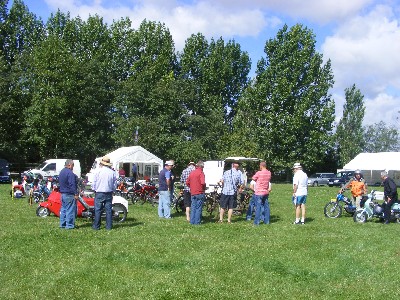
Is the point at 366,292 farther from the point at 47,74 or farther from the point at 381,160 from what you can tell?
the point at 381,160

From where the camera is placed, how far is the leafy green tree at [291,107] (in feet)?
158

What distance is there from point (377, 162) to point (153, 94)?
23605mm

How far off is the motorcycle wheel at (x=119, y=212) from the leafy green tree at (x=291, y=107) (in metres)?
34.6

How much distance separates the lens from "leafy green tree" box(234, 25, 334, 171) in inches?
1901

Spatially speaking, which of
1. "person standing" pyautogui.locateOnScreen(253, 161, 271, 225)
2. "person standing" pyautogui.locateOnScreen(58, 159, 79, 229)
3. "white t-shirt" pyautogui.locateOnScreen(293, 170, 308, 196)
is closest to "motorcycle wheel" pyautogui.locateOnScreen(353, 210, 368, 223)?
"white t-shirt" pyautogui.locateOnScreen(293, 170, 308, 196)

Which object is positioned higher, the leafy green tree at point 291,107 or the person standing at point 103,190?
the leafy green tree at point 291,107

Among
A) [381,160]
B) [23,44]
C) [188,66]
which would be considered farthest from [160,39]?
[381,160]

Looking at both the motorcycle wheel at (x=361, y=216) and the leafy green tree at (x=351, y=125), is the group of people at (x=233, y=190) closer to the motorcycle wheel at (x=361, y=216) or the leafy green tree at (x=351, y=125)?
the motorcycle wheel at (x=361, y=216)

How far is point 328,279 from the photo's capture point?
7.90 m

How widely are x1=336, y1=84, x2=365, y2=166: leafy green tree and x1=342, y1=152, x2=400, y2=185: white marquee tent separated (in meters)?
7.94

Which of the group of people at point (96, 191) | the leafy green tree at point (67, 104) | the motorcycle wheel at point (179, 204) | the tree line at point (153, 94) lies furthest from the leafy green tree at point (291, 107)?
the group of people at point (96, 191)

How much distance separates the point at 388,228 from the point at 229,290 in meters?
8.00

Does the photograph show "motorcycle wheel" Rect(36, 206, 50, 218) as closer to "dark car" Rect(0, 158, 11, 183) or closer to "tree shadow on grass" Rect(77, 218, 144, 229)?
"tree shadow on grass" Rect(77, 218, 144, 229)

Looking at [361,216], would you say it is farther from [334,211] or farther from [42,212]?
[42,212]
